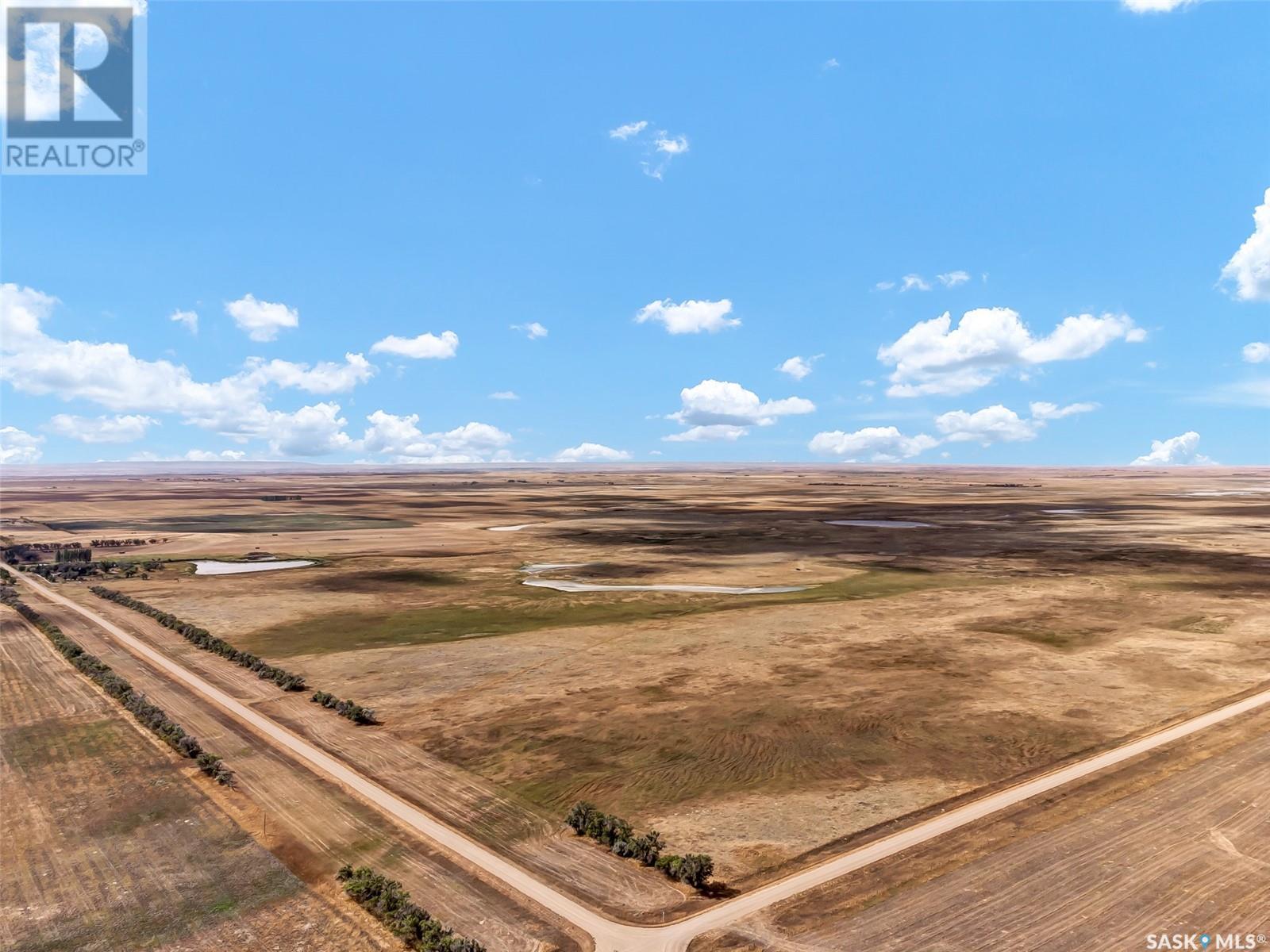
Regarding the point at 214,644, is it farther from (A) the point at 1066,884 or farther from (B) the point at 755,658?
(A) the point at 1066,884

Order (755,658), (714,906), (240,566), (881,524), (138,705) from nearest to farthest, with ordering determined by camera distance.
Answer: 1. (714,906)
2. (138,705)
3. (755,658)
4. (240,566)
5. (881,524)

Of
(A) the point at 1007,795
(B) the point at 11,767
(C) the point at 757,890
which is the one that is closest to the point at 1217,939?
(A) the point at 1007,795

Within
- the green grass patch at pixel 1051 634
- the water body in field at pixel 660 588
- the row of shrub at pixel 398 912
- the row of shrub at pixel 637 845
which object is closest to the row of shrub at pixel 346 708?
the row of shrub at pixel 398 912

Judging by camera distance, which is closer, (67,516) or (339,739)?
(339,739)

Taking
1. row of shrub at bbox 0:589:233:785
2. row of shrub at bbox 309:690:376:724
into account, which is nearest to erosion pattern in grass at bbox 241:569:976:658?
row of shrub at bbox 0:589:233:785

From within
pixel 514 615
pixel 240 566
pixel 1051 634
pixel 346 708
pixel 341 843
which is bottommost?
pixel 341 843

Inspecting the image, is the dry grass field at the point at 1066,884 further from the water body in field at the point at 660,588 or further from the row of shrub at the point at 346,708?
the water body in field at the point at 660,588

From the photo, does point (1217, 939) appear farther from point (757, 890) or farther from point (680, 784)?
point (680, 784)

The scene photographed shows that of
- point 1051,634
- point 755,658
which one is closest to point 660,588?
point 755,658
